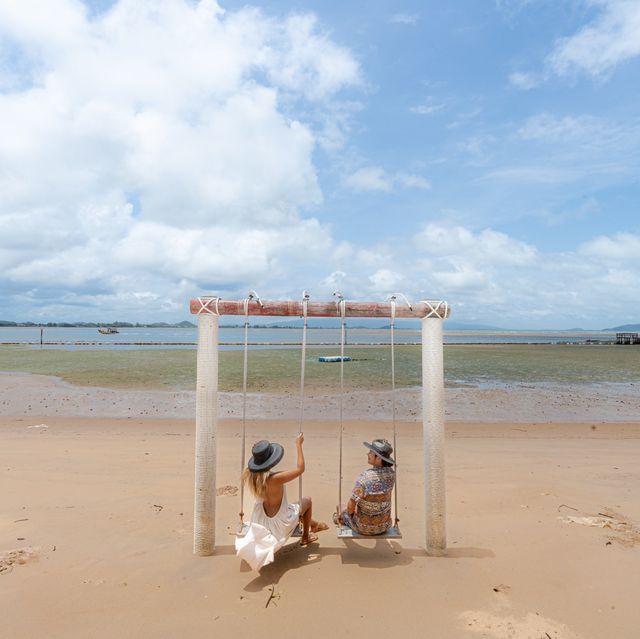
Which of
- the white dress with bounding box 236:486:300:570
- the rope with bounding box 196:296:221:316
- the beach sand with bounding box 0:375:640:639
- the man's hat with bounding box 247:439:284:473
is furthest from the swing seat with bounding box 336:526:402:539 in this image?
the rope with bounding box 196:296:221:316

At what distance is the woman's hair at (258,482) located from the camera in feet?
15.3

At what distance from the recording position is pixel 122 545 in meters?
5.35

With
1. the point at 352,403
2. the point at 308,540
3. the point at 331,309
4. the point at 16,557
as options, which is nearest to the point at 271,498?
the point at 308,540

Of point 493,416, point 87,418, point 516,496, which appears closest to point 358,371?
point 493,416

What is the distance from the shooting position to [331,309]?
5223 mm

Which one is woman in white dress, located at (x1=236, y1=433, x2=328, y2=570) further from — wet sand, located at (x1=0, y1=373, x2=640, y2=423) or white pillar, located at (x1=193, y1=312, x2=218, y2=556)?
wet sand, located at (x1=0, y1=373, x2=640, y2=423)

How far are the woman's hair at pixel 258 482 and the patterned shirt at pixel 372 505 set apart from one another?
3.17 ft

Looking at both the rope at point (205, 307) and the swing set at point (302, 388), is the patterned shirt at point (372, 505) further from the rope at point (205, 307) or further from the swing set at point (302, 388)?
the rope at point (205, 307)

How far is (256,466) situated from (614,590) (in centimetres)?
370

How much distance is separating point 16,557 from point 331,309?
14.3ft

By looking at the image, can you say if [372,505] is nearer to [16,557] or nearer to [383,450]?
[383,450]

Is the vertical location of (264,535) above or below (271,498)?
below

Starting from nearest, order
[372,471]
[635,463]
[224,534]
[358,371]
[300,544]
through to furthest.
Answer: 1. [372,471]
2. [300,544]
3. [224,534]
4. [635,463]
5. [358,371]

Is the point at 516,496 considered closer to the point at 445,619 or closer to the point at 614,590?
the point at 614,590
